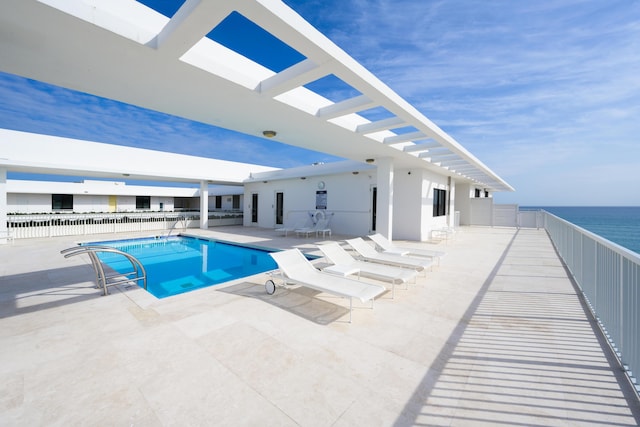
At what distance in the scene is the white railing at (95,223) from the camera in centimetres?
1266

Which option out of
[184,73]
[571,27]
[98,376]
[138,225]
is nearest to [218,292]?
[98,376]

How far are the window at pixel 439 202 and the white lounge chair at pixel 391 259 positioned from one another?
24.8ft

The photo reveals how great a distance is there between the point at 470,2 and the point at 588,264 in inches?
218

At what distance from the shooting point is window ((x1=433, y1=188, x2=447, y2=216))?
13.4m

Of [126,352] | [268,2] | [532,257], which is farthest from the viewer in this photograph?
[532,257]

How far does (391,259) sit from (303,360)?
400cm

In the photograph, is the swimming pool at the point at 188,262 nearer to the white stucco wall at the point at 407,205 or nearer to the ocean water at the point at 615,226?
the white stucco wall at the point at 407,205

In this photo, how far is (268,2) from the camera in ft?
7.97

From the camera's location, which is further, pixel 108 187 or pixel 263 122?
pixel 108 187

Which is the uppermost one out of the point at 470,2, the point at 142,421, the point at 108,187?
the point at 470,2

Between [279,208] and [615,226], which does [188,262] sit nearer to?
[279,208]

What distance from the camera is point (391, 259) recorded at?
627 centimetres

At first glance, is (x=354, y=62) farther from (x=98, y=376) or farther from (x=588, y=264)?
(x=588, y=264)

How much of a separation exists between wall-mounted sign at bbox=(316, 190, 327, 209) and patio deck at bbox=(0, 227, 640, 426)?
10.2 metres
